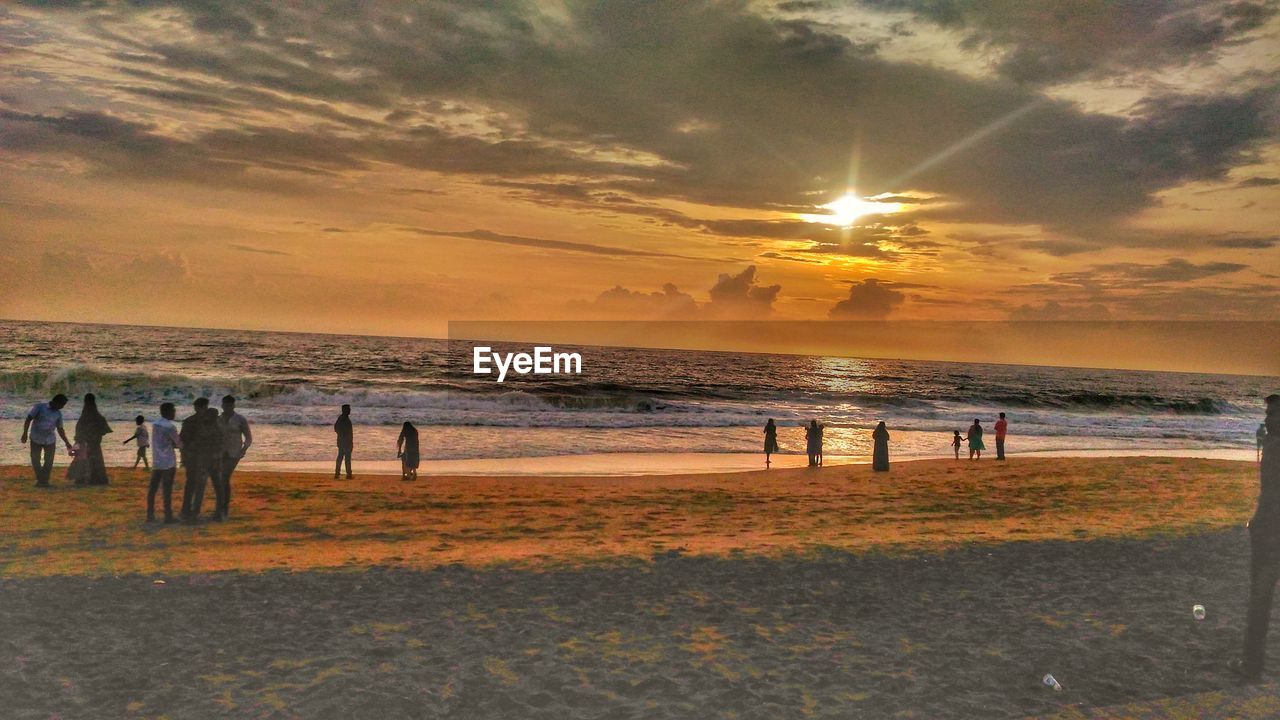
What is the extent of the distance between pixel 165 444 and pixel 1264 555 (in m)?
14.5

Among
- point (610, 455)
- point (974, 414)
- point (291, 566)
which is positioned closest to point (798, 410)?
point (974, 414)

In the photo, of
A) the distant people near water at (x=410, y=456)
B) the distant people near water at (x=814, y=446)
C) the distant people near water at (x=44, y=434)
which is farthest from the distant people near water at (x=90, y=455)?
the distant people near water at (x=814, y=446)

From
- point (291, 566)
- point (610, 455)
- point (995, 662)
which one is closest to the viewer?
point (995, 662)

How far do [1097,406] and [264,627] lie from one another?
8389cm

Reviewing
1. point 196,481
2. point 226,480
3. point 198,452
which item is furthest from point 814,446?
point 198,452

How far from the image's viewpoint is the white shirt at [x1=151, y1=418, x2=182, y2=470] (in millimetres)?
12602

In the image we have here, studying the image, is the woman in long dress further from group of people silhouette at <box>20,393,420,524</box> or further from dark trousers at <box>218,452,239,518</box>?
dark trousers at <box>218,452,239,518</box>

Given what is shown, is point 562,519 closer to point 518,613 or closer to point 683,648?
point 518,613

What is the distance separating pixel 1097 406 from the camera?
7631cm

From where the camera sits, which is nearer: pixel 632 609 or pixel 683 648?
pixel 683 648

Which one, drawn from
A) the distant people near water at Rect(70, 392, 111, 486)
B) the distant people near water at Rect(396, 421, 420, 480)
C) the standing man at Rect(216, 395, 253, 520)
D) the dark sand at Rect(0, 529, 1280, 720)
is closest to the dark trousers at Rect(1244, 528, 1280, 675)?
the dark sand at Rect(0, 529, 1280, 720)

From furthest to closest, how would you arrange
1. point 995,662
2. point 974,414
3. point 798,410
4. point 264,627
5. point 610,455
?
point 974,414
point 798,410
point 610,455
point 264,627
point 995,662

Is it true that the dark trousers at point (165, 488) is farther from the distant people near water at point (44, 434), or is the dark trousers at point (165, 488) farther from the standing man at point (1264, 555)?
the standing man at point (1264, 555)

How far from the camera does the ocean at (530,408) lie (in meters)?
33.3
